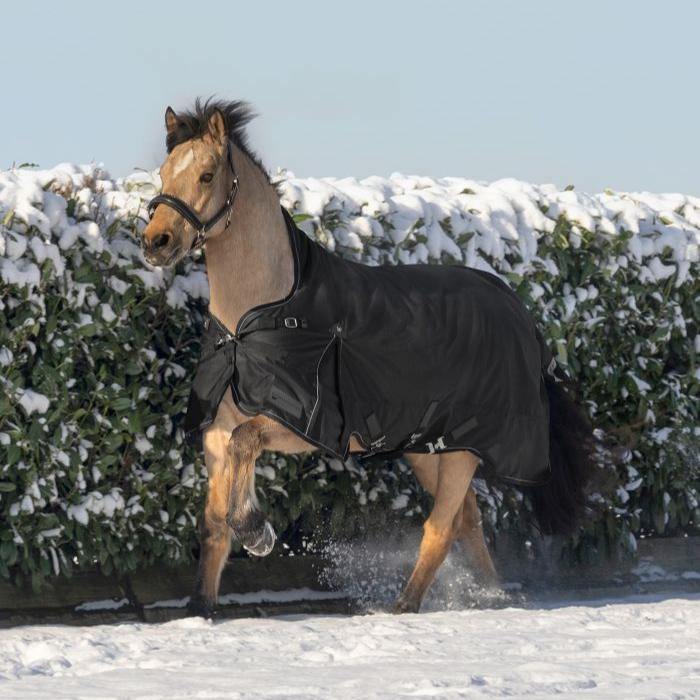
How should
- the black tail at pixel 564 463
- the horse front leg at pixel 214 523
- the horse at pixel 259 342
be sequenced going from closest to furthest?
1. the horse at pixel 259 342
2. the horse front leg at pixel 214 523
3. the black tail at pixel 564 463

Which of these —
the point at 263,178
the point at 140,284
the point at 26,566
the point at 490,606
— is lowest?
the point at 490,606

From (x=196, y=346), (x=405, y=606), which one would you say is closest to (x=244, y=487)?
(x=196, y=346)

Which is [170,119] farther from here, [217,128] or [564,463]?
[564,463]

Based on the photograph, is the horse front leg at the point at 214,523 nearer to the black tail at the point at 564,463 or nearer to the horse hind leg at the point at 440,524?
the horse hind leg at the point at 440,524

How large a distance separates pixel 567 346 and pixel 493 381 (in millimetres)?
1405

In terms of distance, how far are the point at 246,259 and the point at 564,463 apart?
249cm

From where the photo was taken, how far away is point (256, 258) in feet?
22.2

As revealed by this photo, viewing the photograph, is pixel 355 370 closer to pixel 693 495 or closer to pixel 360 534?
pixel 360 534

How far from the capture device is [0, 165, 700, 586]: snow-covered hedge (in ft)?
22.7

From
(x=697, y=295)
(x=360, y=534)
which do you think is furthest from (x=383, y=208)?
(x=697, y=295)

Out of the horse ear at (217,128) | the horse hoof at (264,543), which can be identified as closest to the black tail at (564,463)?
the horse hoof at (264,543)

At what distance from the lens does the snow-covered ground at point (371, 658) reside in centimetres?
470

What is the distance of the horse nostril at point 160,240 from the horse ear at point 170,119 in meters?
0.72

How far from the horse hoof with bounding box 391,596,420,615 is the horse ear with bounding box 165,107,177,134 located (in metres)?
2.57
